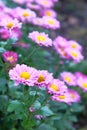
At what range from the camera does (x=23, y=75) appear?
4.79 feet

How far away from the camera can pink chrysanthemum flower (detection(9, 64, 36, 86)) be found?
142 centimetres

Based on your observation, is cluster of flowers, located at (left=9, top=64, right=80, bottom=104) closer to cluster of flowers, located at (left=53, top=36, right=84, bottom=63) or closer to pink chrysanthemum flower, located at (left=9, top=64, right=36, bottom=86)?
pink chrysanthemum flower, located at (left=9, top=64, right=36, bottom=86)

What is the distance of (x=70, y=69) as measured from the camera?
8.50 feet

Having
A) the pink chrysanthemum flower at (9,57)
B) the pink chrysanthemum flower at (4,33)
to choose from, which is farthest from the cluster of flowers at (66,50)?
the pink chrysanthemum flower at (9,57)

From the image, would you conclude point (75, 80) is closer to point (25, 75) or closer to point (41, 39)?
point (41, 39)

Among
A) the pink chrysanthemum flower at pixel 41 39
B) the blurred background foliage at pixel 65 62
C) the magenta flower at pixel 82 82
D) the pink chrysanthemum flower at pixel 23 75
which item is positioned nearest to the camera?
the pink chrysanthemum flower at pixel 23 75

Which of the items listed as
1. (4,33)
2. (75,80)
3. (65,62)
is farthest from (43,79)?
(65,62)

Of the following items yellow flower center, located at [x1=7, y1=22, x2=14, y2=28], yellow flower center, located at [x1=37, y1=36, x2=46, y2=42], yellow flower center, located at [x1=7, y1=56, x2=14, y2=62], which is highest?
yellow flower center, located at [x1=7, y1=22, x2=14, y2=28]

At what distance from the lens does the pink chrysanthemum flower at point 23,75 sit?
142cm

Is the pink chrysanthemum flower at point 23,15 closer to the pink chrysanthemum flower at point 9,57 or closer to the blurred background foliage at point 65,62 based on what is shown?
the blurred background foliage at point 65,62

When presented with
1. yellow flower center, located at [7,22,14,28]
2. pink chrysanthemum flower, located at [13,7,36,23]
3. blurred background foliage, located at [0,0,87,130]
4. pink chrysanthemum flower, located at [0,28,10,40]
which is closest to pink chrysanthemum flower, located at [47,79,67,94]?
blurred background foliage, located at [0,0,87,130]

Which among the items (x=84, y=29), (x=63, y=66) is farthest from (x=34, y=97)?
(x=84, y=29)

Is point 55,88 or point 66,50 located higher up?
point 66,50

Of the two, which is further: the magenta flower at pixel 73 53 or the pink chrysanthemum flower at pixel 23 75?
the magenta flower at pixel 73 53
